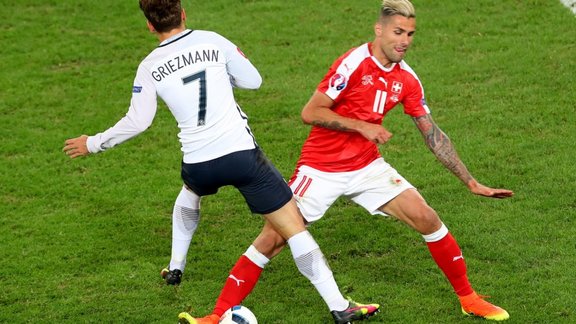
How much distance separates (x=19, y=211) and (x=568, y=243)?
5506mm

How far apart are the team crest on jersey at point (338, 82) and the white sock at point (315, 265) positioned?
3.65ft

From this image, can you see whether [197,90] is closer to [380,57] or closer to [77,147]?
[77,147]

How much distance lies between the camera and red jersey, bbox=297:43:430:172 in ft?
27.1

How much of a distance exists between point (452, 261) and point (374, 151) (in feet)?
3.44

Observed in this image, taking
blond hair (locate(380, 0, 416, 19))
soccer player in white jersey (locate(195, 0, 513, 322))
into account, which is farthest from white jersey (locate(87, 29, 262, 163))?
blond hair (locate(380, 0, 416, 19))

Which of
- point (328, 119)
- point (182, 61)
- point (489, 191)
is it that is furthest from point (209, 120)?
point (489, 191)

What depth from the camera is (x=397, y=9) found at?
8164 mm

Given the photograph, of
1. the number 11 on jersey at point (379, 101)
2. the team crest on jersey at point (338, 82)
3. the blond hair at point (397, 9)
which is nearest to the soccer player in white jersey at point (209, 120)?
the team crest on jersey at point (338, 82)

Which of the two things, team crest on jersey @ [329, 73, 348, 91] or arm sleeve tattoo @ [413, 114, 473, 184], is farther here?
Result: arm sleeve tattoo @ [413, 114, 473, 184]

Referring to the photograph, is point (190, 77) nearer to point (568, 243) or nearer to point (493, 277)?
point (493, 277)

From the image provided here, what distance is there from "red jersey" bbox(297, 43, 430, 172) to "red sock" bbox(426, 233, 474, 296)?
852 millimetres

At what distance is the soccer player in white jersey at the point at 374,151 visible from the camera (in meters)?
8.20

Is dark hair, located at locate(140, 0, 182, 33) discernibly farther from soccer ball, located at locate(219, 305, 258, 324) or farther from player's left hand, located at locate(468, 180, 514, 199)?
player's left hand, located at locate(468, 180, 514, 199)

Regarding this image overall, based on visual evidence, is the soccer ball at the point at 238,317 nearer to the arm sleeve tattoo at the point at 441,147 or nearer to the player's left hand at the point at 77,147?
the player's left hand at the point at 77,147
